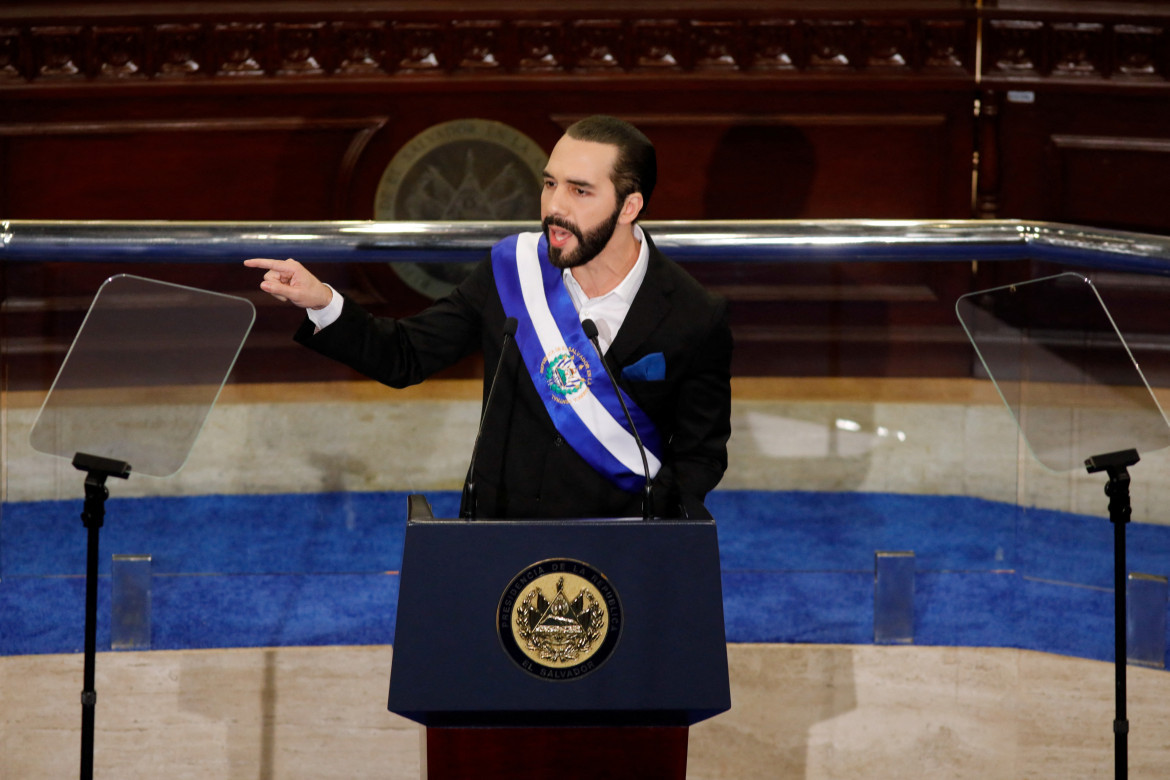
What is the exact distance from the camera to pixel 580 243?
1729mm

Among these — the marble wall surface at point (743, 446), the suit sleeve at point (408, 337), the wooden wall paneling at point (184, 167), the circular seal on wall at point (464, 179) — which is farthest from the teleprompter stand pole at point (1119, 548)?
the wooden wall paneling at point (184, 167)

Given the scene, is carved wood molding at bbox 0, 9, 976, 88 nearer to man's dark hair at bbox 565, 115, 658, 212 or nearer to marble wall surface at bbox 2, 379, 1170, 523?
marble wall surface at bbox 2, 379, 1170, 523

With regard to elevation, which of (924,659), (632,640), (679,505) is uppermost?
(679,505)

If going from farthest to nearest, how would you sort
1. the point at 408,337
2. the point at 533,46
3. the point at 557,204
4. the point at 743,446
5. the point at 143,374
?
the point at 533,46 < the point at 743,446 < the point at 143,374 < the point at 408,337 < the point at 557,204

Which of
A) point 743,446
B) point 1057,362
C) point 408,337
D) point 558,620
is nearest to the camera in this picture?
point 558,620

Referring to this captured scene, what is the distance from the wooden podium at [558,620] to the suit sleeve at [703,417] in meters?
0.27

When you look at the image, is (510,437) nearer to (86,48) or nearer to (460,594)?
(460,594)

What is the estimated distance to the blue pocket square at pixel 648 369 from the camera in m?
1.76

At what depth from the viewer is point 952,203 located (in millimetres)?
4195

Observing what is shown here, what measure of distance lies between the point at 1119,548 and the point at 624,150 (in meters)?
0.93

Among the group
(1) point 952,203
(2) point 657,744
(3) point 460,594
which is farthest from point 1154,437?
(1) point 952,203

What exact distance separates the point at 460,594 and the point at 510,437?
40cm

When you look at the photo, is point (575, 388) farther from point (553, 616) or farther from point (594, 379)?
point (553, 616)

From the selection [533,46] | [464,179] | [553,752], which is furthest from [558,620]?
[533,46]
